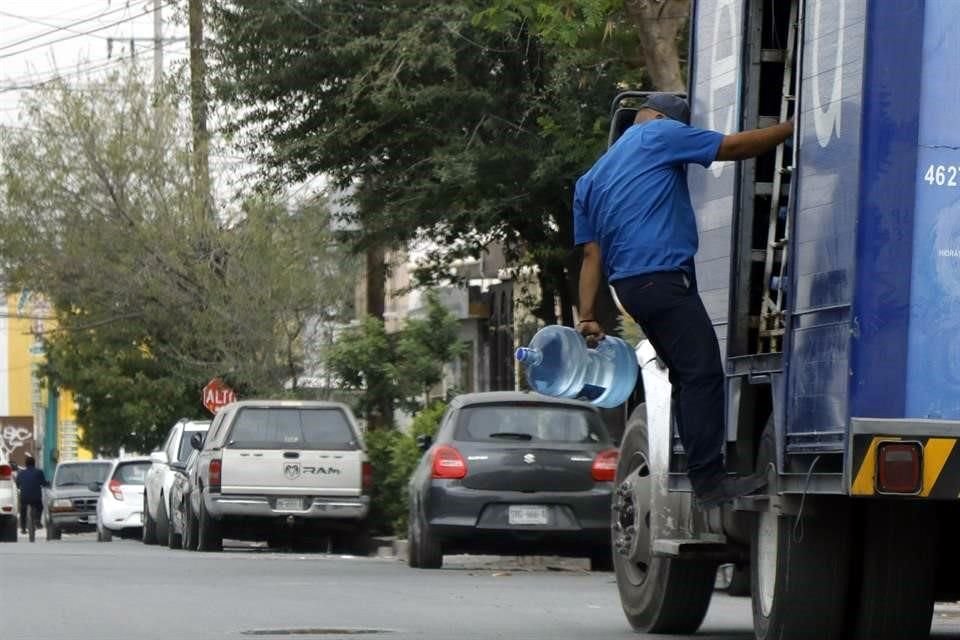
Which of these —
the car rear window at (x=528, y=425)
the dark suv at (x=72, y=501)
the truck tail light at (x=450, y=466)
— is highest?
the car rear window at (x=528, y=425)

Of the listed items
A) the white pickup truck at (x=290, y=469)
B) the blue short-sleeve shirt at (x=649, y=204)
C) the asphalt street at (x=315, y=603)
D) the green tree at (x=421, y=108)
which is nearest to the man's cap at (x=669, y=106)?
the blue short-sleeve shirt at (x=649, y=204)

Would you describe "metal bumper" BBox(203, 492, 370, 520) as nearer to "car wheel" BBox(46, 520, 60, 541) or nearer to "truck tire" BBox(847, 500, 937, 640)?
"truck tire" BBox(847, 500, 937, 640)

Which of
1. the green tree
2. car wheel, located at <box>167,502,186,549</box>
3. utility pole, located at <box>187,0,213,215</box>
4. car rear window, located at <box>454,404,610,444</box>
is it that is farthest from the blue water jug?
car wheel, located at <box>167,502,186,549</box>

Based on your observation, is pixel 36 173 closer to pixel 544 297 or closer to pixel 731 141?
pixel 544 297

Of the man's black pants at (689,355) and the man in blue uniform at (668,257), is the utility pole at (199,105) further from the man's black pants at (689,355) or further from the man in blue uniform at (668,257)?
the man's black pants at (689,355)

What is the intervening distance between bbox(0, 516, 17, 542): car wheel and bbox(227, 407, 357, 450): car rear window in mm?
8939

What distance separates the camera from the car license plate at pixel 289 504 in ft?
83.6

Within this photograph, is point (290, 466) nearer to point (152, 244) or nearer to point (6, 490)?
point (6, 490)

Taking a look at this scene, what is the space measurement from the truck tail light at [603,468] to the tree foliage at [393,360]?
8.94 m

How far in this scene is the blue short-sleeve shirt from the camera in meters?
10.3

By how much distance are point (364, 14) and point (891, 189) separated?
1759cm

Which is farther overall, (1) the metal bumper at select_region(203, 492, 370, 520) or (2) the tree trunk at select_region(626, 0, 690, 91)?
(1) the metal bumper at select_region(203, 492, 370, 520)

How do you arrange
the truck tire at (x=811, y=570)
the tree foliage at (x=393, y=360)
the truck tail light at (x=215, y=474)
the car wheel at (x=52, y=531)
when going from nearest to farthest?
the truck tire at (x=811, y=570) < the truck tail light at (x=215, y=474) < the tree foliage at (x=393, y=360) < the car wheel at (x=52, y=531)

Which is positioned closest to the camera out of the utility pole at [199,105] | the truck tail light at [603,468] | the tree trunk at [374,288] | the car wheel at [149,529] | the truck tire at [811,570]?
the truck tire at [811,570]
